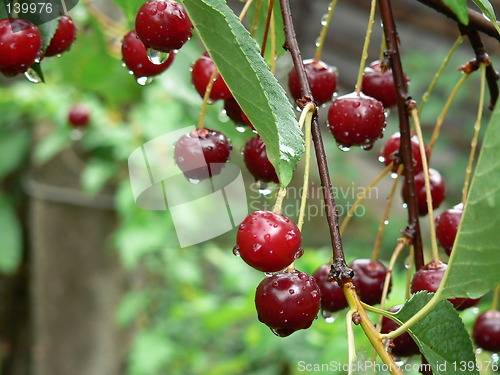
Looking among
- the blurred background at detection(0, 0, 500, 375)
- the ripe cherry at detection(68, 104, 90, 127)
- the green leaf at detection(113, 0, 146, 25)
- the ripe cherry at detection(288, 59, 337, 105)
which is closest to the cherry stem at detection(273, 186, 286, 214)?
the ripe cherry at detection(288, 59, 337, 105)

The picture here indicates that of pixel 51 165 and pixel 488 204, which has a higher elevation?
pixel 488 204

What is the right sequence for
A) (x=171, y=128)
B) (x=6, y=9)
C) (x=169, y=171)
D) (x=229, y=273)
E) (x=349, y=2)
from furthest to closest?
(x=349, y=2) → (x=229, y=273) → (x=171, y=128) → (x=169, y=171) → (x=6, y=9)

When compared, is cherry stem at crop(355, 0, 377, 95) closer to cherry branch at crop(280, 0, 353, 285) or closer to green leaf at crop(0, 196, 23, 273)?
cherry branch at crop(280, 0, 353, 285)

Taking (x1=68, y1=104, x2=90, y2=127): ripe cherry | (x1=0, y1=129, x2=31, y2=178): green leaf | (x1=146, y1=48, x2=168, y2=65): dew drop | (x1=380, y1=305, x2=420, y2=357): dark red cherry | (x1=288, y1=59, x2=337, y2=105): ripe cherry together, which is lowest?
(x1=0, y1=129, x2=31, y2=178): green leaf

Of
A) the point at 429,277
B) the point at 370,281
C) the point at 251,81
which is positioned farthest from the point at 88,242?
the point at 251,81

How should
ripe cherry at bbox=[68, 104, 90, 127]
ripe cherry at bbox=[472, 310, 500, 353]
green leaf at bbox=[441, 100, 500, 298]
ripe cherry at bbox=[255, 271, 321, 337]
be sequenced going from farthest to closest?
ripe cherry at bbox=[68, 104, 90, 127] → ripe cherry at bbox=[472, 310, 500, 353] → ripe cherry at bbox=[255, 271, 321, 337] → green leaf at bbox=[441, 100, 500, 298]

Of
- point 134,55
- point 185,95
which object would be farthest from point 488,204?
point 185,95

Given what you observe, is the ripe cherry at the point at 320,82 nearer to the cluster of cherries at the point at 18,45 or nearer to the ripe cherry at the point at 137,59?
the ripe cherry at the point at 137,59

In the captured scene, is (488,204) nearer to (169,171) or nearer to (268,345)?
(268,345)
